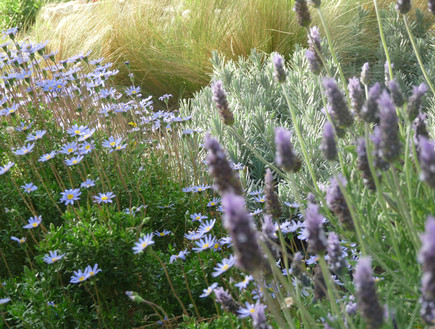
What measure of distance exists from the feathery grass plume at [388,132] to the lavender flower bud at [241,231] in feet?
1.14

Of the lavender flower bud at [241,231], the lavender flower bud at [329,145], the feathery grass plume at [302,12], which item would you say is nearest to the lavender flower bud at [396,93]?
the lavender flower bud at [329,145]

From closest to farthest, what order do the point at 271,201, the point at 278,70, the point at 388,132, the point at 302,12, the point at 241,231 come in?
the point at 241,231 < the point at 388,132 < the point at 271,201 < the point at 278,70 < the point at 302,12

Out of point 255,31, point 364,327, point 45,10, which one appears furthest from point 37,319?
point 45,10

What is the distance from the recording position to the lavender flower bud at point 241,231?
2.44 feet

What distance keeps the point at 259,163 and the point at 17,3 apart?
883 cm

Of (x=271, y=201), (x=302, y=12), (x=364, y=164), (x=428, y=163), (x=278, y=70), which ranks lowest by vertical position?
(x=271, y=201)

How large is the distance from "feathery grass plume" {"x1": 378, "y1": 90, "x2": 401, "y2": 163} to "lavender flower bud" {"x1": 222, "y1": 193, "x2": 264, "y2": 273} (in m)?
0.35

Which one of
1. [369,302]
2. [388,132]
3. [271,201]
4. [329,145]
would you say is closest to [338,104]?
[329,145]

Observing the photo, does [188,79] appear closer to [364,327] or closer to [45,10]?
[45,10]

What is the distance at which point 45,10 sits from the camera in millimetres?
7766

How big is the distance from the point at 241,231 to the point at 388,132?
1.27 feet

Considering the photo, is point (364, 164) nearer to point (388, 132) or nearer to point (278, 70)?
point (388, 132)

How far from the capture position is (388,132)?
0.95 metres

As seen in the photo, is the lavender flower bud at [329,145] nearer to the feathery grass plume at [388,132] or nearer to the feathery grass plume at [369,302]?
the feathery grass plume at [388,132]
